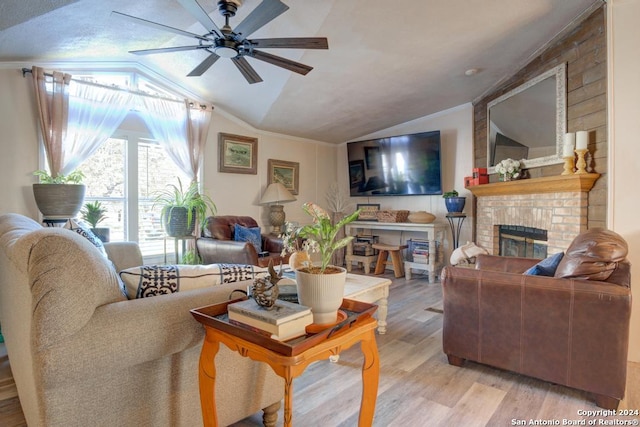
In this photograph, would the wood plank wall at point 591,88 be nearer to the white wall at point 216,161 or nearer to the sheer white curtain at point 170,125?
the white wall at point 216,161

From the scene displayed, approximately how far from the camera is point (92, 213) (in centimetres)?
357

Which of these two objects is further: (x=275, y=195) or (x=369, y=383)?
(x=275, y=195)

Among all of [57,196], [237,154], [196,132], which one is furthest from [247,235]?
[57,196]

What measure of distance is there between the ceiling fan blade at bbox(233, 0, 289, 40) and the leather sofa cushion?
2127mm

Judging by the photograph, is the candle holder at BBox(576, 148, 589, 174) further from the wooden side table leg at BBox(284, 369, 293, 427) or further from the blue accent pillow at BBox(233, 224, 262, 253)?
the blue accent pillow at BBox(233, 224, 262, 253)

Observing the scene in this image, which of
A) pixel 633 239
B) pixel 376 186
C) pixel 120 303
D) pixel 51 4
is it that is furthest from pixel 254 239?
pixel 633 239

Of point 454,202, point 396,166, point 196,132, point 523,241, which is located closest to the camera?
point 523,241

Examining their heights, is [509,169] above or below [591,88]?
below

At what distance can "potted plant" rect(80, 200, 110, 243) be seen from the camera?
11.5 ft

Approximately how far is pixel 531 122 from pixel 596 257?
226 centimetres

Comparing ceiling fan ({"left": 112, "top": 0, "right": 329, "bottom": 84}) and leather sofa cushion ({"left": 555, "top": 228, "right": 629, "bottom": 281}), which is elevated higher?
ceiling fan ({"left": 112, "top": 0, "right": 329, "bottom": 84})

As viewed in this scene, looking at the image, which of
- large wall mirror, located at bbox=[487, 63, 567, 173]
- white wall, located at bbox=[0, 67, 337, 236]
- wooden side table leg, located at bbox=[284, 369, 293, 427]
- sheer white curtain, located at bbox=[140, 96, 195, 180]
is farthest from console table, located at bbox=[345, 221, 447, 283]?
wooden side table leg, located at bbox=[284, 369, 293, 427]

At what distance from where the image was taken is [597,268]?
180 cm

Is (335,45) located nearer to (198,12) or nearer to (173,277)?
(198,12)
